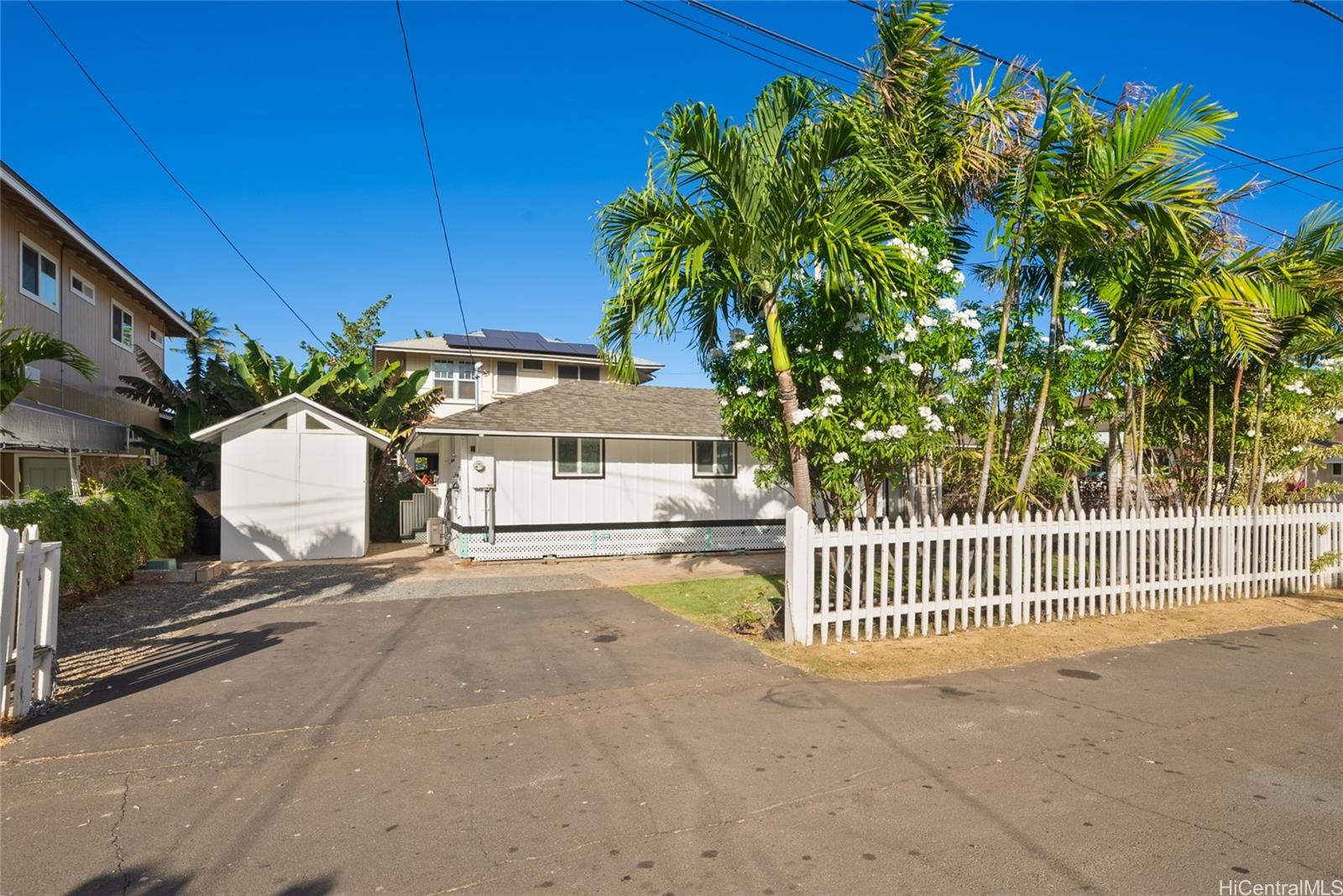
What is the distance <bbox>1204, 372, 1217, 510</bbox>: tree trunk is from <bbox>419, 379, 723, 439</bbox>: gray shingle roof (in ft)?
32.1

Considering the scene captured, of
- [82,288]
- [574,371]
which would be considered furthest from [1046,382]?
[574,371]

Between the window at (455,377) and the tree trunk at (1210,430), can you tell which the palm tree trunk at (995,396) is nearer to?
the tree trunk at (1210,430)

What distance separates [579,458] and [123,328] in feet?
45.0

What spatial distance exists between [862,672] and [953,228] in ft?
19.8

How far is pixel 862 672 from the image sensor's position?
715 cm

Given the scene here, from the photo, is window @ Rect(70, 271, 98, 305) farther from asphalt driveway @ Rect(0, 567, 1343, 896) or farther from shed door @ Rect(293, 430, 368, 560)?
asphalt driveway @ Rect(0, 567, 1343, 896)

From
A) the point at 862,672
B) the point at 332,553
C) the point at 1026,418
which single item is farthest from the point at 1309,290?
the point at 332,553

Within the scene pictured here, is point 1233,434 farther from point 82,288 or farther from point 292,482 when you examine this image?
point 82,288

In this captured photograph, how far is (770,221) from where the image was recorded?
8188 mm

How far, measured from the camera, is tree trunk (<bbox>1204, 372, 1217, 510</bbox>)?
10.8 m

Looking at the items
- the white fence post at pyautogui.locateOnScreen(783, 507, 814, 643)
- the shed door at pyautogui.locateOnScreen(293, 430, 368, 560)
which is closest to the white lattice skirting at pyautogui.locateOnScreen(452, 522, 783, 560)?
the shed door at pyautogui.locateOnScreen(293, 430, 368, 560)

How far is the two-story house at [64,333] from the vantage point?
14.1m

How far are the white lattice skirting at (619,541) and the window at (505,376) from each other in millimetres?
12232

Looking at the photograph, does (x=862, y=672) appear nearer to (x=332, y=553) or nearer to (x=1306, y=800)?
(x=1306, y=800)
